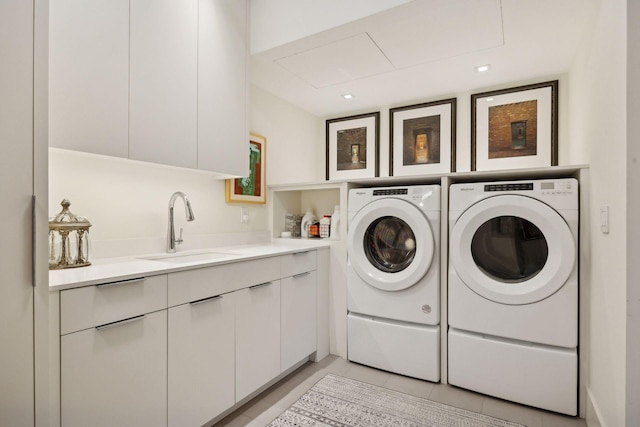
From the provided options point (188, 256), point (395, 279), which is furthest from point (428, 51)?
point (188, 256)

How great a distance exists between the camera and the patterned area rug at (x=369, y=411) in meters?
1.80

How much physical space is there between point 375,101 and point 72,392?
2997mm

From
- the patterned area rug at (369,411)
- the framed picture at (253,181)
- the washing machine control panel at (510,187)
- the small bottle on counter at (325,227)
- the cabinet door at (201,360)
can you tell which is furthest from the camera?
the small bottle on counter at (325,227)

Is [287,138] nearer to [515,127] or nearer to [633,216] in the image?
[515,127]

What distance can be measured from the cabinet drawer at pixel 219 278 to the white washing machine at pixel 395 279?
27.2 inches

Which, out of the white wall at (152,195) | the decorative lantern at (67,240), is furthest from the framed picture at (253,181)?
the decorative lantern at (67,240)

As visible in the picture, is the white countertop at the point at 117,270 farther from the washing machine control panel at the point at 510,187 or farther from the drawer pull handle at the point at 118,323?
the washing machine control panel at the point at 510,187

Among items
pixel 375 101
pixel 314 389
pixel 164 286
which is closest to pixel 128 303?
pixel 164 286

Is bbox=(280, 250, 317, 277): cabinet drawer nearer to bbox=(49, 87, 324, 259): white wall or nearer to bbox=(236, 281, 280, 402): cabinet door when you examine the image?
bbox=(236, 281, 280, 402): cabinet door

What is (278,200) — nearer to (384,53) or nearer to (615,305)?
(384,53)

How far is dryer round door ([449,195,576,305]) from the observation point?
1885mm

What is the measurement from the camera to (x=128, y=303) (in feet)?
4.31

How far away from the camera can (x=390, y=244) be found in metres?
2.47

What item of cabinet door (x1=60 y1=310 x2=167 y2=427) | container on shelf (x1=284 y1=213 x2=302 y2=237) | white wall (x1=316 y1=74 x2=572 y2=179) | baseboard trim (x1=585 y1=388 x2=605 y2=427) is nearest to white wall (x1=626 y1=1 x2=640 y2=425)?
baseboard trim (x1=585 y1=388 x2=605 y2=427)
